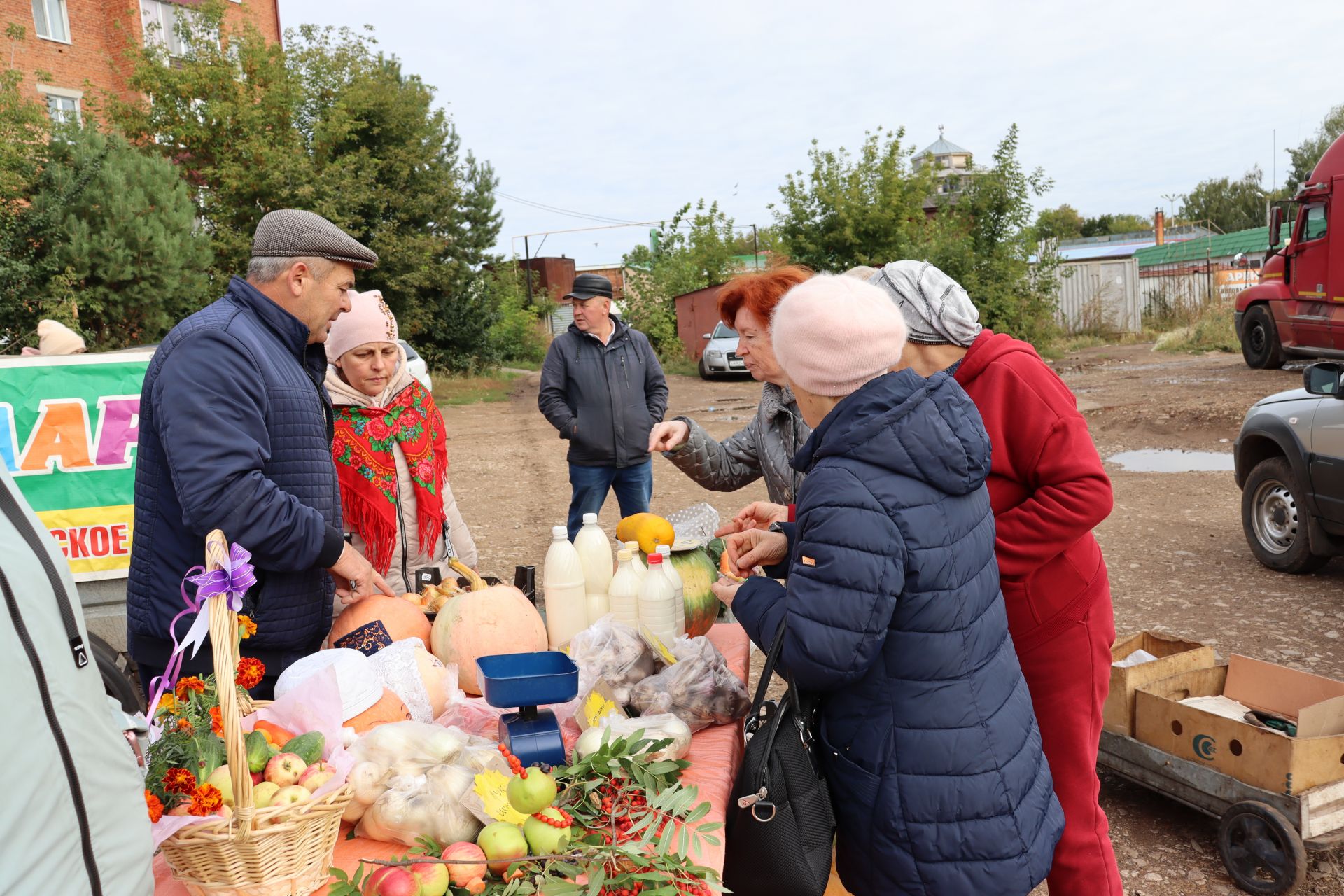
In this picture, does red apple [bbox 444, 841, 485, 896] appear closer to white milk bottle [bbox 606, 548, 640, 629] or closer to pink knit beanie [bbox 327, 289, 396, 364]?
white milk bottle [bbox 606, 548, 640, 629]

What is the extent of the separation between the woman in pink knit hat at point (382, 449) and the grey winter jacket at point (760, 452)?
93cm

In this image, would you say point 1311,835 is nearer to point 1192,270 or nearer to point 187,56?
point 187,56

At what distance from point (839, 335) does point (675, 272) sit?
29.0 m

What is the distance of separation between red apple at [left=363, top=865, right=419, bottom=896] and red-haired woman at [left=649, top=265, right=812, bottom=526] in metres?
1.84

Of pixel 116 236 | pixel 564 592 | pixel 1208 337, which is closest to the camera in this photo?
pixel 564 592

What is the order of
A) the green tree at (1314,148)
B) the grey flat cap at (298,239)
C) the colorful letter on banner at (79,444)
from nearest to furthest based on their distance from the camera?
the grey flat cap at (298,239) → the colorful letter on banner at (79,444) → the green tree at (1314,148)

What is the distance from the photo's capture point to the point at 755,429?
3.66 meters

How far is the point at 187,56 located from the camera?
Result: 2002 centimetres

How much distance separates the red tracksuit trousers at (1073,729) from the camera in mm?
2428

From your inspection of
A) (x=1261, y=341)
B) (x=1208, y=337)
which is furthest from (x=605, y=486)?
(x=1208, y=337)

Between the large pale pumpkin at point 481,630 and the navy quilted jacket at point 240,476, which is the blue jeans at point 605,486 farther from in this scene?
the navy quilted jacket at point 240,476

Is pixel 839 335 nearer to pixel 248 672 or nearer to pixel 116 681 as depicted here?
pixel 248 672

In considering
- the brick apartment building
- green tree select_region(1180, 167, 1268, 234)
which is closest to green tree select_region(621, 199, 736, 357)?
the brick apartment building

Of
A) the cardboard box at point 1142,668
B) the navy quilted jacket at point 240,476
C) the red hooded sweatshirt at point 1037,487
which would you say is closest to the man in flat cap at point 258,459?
the navy quilted jacket at point 240,476
